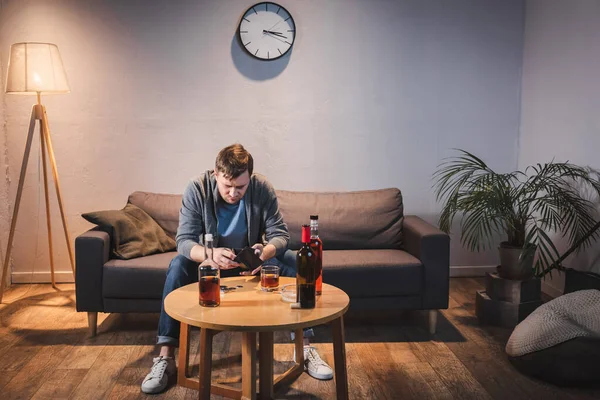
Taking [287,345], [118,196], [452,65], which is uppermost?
[452,65]

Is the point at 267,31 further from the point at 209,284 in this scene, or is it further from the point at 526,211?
the point at 209,284

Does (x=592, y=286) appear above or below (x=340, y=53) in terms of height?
below

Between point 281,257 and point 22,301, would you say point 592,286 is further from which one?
point 22,301

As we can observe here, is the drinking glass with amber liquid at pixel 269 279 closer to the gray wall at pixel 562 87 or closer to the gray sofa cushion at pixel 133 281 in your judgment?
the gray sofa cushion at pixel 133 281

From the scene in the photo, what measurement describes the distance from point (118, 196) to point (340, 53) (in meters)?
1.87

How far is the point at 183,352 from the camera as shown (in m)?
2.64

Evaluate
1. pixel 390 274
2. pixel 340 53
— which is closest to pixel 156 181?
pixel 340 53

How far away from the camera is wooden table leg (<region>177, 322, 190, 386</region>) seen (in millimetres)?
2602

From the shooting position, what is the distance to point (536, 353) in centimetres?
278

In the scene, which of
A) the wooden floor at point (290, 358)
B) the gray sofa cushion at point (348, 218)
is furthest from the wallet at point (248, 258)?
the gray sofa cushion at point (348, 218)

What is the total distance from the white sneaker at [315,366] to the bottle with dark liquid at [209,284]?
28.3 inches

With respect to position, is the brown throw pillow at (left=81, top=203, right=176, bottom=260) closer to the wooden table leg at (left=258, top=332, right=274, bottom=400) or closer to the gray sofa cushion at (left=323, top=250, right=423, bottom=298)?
the gray sofa cushion at (left=323, top=250, right=423, bottom=298)

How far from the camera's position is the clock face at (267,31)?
432 centimetres

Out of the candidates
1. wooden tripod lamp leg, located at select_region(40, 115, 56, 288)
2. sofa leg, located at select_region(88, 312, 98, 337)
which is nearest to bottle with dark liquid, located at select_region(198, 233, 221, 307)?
sofa leg, located at select_region(88, 312, 98, 337)
